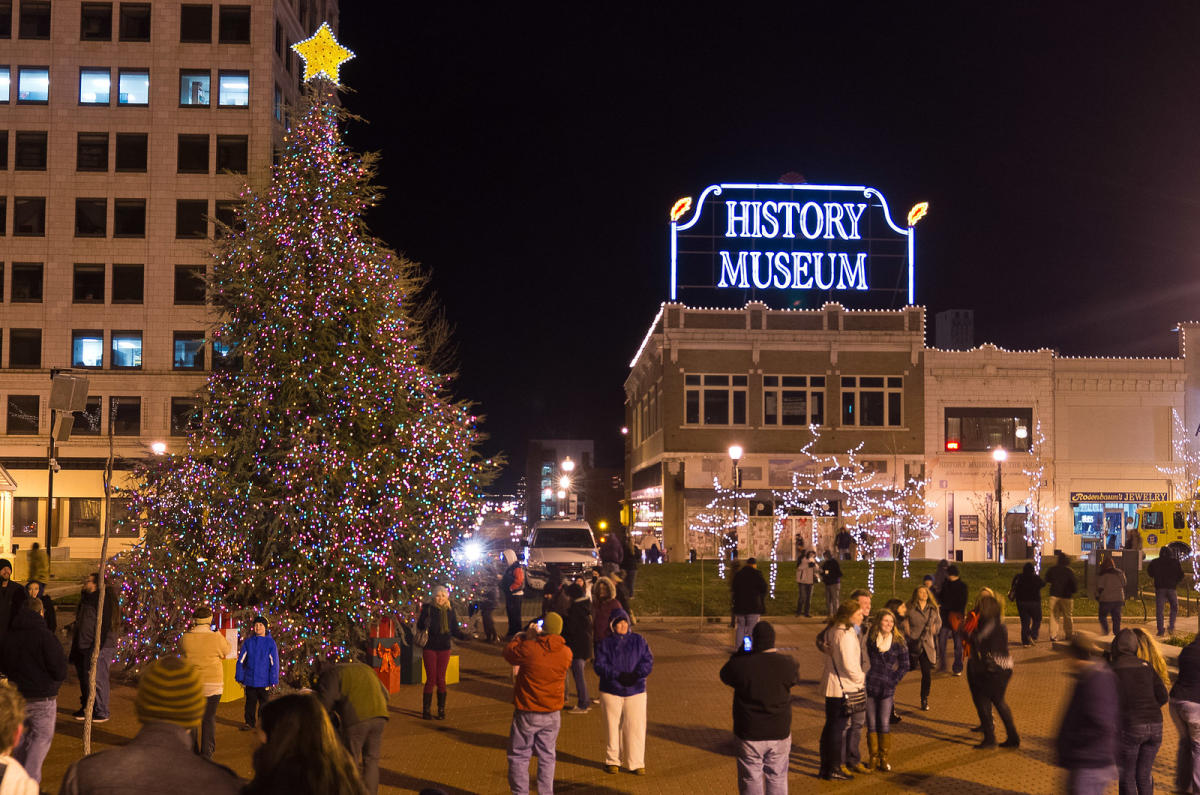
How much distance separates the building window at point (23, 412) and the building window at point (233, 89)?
54.2 feet

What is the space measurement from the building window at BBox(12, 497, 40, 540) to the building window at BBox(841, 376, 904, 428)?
1479 inches

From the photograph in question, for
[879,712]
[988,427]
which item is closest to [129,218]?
[988,427]

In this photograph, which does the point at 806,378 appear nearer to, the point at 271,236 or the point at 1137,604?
the point at 1137,604

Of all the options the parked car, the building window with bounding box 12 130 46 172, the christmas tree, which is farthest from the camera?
the building window with bounding box 12 130 46 172

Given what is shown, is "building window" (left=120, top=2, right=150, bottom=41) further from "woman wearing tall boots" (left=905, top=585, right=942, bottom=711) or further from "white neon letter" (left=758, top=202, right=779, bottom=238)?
"woman wearing tall boots" (left=905, top=585, right=942, bottom=711)

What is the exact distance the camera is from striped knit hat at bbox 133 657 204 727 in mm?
5461

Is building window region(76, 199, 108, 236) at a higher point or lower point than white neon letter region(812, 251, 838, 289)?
higher

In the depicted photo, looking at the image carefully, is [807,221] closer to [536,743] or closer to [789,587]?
[789,587]

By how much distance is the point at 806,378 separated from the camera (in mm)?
50312

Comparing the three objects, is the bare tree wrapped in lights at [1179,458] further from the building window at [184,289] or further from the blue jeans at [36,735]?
the blue jeans at [36,735]

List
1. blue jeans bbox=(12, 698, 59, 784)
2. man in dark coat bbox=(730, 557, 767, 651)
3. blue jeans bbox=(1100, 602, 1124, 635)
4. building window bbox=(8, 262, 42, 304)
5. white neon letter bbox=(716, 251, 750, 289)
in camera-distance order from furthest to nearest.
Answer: building window bbox=(8, 262, 42, 304), white neon letter bbox=(716, 251, 750, 289), blue jeans bbox=(1100, 602, 1124, 635), man in dark coat bbox=(730, 557, 767, 651), blue jeans bbox=(12, 698, 59, 784)

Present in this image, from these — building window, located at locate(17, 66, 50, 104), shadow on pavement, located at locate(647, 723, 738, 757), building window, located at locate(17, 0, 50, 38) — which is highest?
building window, located at locate(17, 0, 50, 38)

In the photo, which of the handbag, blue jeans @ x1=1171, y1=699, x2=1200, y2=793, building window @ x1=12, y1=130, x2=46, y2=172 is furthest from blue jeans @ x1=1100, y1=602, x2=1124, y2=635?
building window @ x1=12, y1=130, x2=46, y2=172

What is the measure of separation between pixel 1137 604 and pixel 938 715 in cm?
1753
